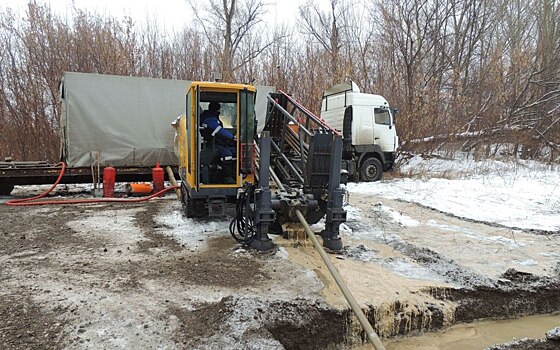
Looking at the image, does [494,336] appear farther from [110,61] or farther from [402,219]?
[110,61]

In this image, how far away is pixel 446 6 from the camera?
770 inches

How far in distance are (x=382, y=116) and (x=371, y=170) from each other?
1.79 metres

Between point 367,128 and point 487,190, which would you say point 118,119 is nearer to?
point 367,128

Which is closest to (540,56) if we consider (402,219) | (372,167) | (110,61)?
(372,167)

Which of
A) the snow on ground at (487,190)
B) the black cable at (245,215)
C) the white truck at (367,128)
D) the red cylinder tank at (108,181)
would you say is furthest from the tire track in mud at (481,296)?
the white truck at (367,128)

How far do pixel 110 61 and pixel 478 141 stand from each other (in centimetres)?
1514

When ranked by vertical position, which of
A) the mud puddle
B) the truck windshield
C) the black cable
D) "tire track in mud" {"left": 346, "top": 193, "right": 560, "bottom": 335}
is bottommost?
the mud puddle

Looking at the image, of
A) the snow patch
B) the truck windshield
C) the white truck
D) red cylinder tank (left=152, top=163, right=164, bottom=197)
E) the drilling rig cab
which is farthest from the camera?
the truck windshield

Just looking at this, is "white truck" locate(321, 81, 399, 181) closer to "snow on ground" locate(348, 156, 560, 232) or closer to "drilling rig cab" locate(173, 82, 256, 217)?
"snow on ground" locate(348, 156, 560, 232)

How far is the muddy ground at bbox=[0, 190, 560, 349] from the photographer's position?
331 cm

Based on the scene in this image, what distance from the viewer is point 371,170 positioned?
44.0 feet

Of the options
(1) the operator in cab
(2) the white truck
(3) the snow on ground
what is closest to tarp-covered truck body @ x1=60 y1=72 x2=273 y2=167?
(1) the operator in cab

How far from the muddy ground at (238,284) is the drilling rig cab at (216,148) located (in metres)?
0.60

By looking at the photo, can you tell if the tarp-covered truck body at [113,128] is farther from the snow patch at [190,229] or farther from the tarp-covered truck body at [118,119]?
the snow patch at [190,229]
